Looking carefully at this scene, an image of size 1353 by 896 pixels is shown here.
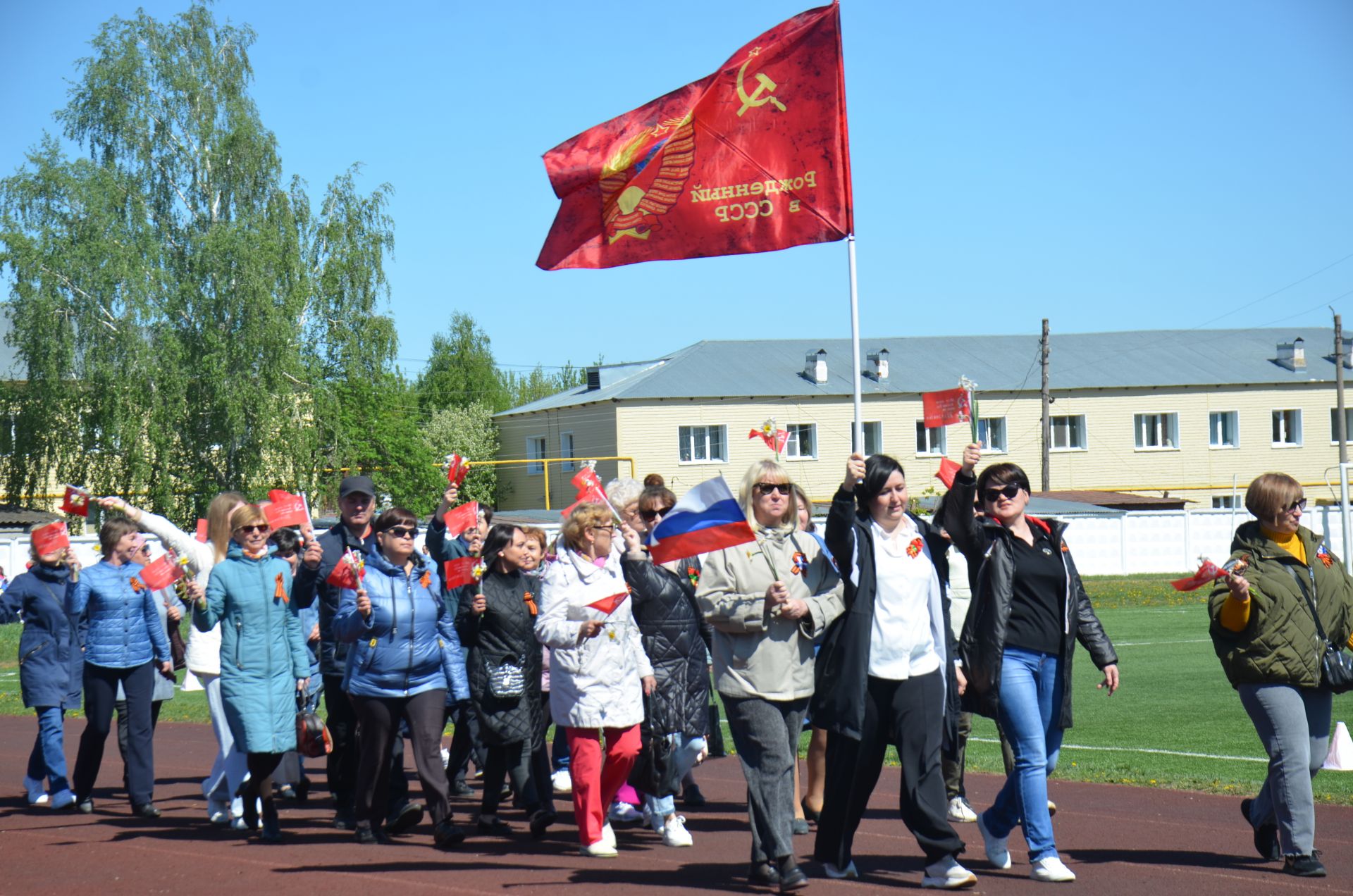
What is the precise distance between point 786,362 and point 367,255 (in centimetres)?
2349

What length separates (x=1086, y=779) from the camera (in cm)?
1001

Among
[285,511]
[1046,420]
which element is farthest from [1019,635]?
[1046,420]

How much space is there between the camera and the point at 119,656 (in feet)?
30.7

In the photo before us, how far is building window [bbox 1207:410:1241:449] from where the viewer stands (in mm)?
61594

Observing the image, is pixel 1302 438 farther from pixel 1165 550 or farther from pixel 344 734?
pixel 344 734

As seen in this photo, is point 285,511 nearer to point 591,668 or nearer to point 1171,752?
point 591,668

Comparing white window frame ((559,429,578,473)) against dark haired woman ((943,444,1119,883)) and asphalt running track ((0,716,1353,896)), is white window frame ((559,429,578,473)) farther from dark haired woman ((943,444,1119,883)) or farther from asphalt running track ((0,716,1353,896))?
dark haired woman ((943,444,1119,883))

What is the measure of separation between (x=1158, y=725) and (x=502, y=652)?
282 inches

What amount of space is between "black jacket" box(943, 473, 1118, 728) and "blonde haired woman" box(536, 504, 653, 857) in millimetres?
1767

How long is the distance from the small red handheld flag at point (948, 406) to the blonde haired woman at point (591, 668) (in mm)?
2028

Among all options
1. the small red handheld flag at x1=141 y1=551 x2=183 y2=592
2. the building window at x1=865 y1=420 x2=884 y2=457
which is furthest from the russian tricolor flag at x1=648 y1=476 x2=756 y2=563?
the building window at x1=865 y1=420 x2=884 y2=457

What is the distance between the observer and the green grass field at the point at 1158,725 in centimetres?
993

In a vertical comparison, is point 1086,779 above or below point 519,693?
below

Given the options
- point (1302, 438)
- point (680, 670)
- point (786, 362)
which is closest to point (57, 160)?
point (786, 362)
